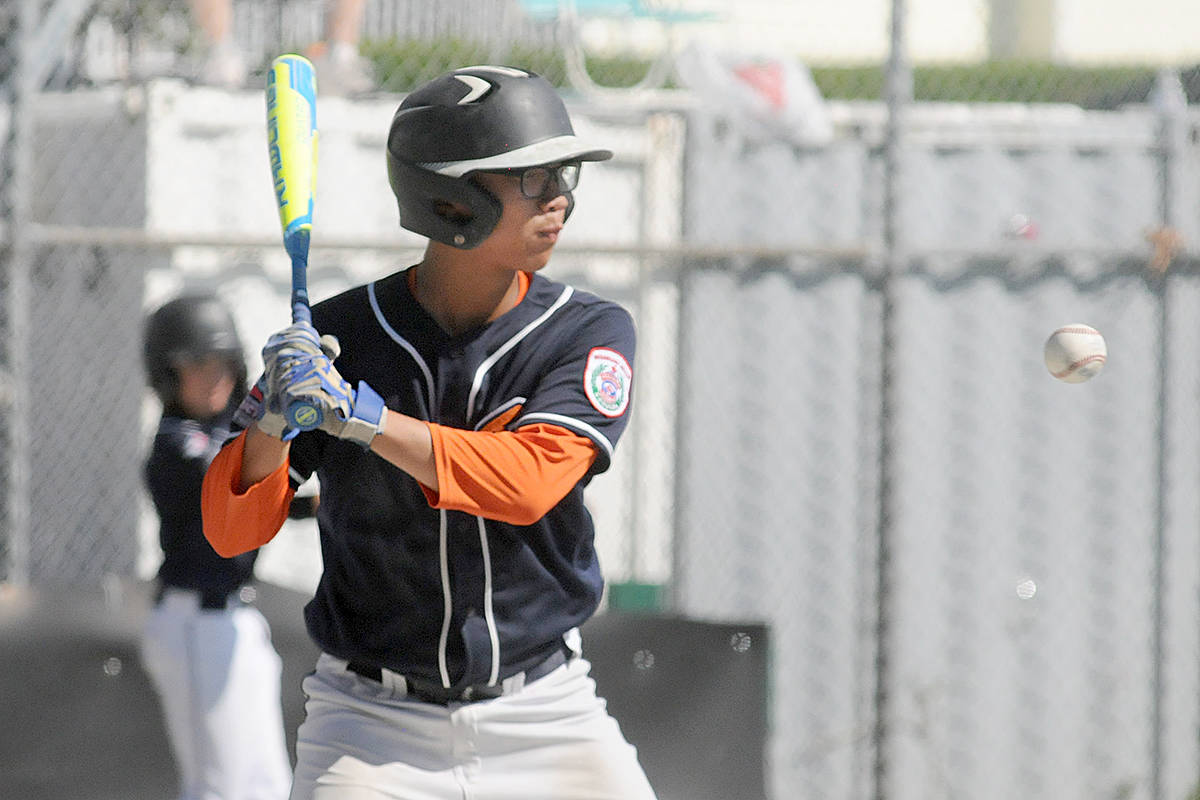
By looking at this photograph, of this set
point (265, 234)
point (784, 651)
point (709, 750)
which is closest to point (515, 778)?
point (709, 750)

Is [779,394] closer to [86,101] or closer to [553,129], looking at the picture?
[86,101]

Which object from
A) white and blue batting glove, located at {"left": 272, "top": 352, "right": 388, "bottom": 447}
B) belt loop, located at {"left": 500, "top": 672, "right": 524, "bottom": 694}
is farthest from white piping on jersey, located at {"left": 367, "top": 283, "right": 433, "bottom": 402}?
belt loop, located at {"left": 500, "top": 672, "right": 524, "bottom": 694}

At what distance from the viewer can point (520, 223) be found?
8.40ft

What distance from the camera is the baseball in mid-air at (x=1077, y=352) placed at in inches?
145

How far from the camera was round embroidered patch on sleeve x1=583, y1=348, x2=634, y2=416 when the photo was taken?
2.56 metres

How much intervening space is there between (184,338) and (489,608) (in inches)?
93.1

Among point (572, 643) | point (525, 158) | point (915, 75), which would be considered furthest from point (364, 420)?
point (915, 75)

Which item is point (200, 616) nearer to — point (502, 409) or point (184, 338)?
point (184, 338)

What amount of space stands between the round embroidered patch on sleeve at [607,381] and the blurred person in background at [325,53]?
353cm

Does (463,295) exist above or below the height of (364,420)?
above

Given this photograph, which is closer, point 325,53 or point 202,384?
point 202,384

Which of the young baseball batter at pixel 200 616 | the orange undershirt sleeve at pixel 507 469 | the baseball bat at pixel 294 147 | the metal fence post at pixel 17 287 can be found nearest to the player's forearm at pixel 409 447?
the orange undershirt sleeve at pixel 507 469

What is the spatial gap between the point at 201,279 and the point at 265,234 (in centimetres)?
29

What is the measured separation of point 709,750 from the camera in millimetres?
4879
